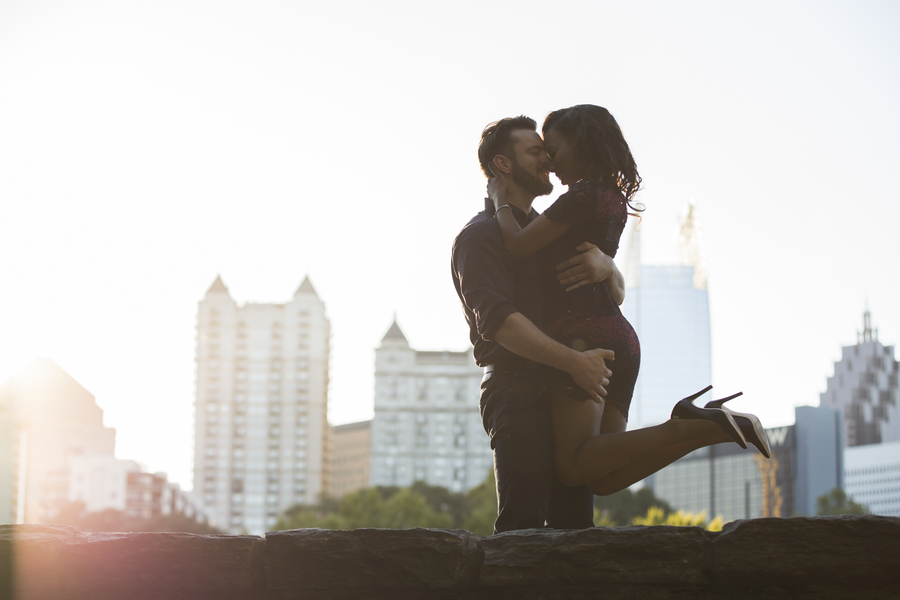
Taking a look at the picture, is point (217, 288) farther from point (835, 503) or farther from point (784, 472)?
point (835, 503)

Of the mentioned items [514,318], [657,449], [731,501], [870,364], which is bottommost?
[731,501]

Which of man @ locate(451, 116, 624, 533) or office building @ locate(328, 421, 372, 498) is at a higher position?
man @ locate(451, 116, 624, 533)

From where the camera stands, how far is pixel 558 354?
3686 mm

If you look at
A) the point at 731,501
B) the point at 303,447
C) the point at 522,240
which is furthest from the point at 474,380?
the point at 522,240

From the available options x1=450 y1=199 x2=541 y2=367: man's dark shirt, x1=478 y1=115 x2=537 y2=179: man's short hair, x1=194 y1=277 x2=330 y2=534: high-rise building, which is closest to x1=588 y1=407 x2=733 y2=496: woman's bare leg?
x1=450 y1=199 x2=541 y2=367: man's dark shirt

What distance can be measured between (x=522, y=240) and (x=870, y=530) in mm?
1711

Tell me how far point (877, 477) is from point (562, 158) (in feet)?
413

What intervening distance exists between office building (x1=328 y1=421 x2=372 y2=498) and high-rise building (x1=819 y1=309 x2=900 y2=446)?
235ft

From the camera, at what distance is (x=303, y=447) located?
109 metres

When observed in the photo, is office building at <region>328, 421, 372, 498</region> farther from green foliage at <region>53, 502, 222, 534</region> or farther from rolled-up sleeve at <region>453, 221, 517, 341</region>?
rolled-up sleeve at <region>453, 221, 517, 341</region>

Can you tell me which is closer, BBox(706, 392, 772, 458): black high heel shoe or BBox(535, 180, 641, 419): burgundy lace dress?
BBox(706, 392, 772, 458): black high heel shoe

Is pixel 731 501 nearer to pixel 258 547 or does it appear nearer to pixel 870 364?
pixel 870 364

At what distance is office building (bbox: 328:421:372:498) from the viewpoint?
12600 centimetres

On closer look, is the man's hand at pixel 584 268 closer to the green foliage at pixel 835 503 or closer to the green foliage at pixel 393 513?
the green foliage at pixel 393 513
